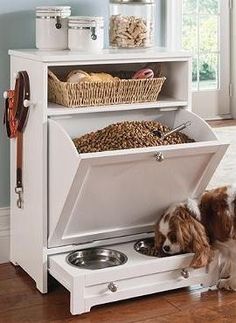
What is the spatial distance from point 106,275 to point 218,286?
502 millimetres

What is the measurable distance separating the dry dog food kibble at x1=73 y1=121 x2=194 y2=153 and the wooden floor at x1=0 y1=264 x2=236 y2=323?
1.83 feet

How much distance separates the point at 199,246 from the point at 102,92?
2.17ft

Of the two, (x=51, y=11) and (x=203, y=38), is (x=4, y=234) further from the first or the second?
(x=203, y=38)

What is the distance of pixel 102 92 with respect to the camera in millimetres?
2625

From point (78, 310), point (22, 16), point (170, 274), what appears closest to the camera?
point (78, 310)

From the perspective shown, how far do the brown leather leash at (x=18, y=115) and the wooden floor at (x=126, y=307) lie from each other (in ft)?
1.21

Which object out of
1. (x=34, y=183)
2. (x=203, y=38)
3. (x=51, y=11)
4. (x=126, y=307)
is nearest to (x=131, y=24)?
(x=51, y=11)

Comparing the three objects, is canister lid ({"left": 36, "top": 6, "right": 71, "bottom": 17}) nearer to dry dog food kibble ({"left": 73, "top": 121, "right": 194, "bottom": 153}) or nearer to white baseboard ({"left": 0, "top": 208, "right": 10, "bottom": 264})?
dry dog food kibble ({"left": 73, "top": 121, "right": 194, "bottom": 153})

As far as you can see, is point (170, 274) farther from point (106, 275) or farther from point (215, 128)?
point (215, 128)

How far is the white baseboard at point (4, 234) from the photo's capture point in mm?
2955

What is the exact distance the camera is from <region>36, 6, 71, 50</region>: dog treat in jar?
272 cm

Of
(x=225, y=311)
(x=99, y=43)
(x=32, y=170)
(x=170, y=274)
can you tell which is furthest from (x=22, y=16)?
(x=225, y=311)

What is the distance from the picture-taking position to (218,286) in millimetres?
2725

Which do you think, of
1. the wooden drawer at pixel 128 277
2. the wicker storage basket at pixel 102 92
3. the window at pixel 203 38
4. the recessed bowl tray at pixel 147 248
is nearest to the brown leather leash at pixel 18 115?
the wicker storage basket at pixel 102 92
